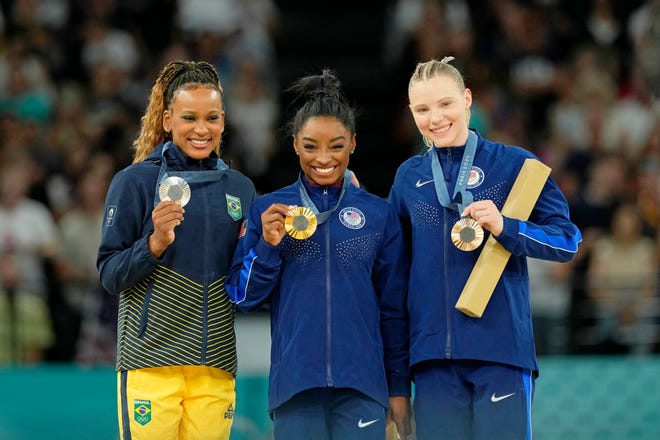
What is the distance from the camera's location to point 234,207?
475 cm

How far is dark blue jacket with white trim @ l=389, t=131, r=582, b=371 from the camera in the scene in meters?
4.46

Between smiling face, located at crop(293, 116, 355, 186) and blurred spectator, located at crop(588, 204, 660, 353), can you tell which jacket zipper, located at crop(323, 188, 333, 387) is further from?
blurred spectator, located at crop(588, 204, 660, 353)

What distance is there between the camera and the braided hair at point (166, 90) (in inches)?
188

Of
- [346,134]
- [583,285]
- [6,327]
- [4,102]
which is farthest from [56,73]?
[346,134]

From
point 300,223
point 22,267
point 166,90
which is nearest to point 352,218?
point 300,223

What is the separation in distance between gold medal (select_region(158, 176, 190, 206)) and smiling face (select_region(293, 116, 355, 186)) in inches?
18.4

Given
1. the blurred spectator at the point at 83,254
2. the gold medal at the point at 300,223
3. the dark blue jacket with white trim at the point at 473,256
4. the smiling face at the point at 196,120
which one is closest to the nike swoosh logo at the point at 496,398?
the dark blue jacket with white trim at the point at 473,256

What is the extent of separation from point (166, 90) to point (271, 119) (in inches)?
242

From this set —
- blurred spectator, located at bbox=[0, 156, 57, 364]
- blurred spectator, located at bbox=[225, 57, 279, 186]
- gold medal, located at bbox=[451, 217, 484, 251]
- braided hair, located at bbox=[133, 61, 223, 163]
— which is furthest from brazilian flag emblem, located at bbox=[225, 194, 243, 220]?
blurred spectator, located at bbox=[225, 57, 279, 186]

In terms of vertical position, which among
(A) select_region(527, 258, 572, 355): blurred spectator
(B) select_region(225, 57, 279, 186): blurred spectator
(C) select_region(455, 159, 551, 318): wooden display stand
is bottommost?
(A) select_region(527, 258, 572, 355): blurred spectator

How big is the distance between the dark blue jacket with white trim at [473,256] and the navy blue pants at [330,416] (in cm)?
27

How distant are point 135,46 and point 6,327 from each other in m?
4.10

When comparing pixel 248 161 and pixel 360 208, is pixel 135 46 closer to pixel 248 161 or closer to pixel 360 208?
pixel 248 161

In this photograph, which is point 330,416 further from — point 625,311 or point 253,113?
point 253,113
